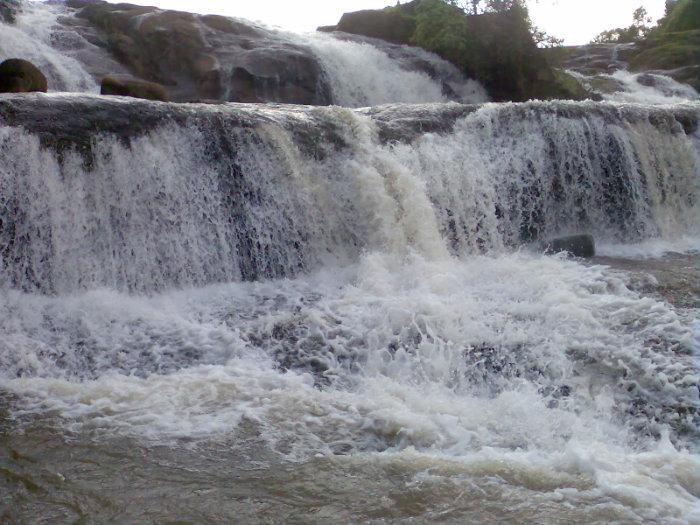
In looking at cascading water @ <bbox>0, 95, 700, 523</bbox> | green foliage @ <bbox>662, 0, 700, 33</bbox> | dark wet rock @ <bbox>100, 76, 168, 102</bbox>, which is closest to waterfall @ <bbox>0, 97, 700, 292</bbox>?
cascading water @ <bbox>0, 95, 700, 523</bbox>

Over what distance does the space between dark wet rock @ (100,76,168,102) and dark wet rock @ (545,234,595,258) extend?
594 cm

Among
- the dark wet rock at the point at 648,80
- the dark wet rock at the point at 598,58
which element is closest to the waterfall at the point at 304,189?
the dark wet rock at the point at 648,80

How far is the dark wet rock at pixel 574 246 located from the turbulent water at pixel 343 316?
32 centimetres

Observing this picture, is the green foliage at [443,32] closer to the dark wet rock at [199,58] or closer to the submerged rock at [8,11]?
the dark wet rock at [199,58]

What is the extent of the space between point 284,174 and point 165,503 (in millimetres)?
5064

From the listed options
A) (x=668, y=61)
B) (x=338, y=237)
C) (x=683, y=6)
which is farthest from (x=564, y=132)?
(x=683, y=6)

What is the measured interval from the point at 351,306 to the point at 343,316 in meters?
0.25

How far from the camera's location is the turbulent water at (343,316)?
13.3ft

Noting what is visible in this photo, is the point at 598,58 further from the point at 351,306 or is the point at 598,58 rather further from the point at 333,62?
the point at 351,306

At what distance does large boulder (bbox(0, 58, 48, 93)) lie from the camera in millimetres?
9531

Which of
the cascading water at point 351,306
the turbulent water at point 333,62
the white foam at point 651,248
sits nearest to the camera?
the cascading water at point 351,306

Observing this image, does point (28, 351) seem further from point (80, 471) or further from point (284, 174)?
point (284, 174)

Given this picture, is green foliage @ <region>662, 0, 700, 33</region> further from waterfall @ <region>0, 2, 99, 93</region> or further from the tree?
waterfall @ <region>0, 2, 99, 93</region>

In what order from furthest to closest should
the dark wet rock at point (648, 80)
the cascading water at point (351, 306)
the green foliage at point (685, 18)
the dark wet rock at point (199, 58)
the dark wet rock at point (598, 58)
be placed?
the green foliage at point (685, 18)
the dark wet rock at point (598, 58)
the dark wet rock at point (648, 80)
the dark wet rock at point (199, 58)
the cascading water at point (351, 306)
